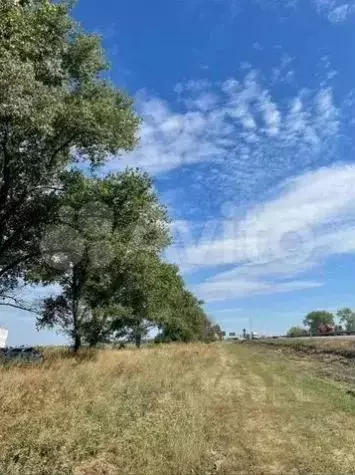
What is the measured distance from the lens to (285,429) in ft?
33.8

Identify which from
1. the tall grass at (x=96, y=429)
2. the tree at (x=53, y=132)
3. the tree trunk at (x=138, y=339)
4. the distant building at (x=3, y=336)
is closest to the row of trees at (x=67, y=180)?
the tree at (x=53, y=132)

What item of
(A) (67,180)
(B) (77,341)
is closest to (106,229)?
(A) (67,180)

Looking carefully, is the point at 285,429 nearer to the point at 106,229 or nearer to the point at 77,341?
the point at 106,229

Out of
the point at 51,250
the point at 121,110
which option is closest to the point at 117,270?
the point at 51,250

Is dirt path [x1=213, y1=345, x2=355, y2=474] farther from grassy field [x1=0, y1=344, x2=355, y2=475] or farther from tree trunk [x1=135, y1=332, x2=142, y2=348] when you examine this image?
tree trunk [x1=135, y1=332, x2=142, y2=348]

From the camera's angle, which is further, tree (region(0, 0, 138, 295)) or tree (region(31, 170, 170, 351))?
tree (region(31, 170, 170, 351))

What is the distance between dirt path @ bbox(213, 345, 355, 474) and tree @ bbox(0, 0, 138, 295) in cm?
1038

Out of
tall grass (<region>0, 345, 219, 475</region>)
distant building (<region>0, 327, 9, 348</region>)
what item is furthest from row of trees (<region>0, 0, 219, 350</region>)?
distant building (<region>0, 327, 9, 348</region>)

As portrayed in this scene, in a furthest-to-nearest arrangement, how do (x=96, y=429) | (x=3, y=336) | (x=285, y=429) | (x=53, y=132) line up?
(x=3, y=336) → (x=53, y=132) → (x=285, y=429) → (x=96, y=429)

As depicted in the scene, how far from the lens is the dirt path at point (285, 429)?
7930 millimetres

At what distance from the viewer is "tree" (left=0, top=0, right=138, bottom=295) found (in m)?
18.1

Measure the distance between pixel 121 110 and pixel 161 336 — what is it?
62.8m

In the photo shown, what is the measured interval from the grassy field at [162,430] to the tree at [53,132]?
8.79 m

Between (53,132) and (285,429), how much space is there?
13997 millimetres
